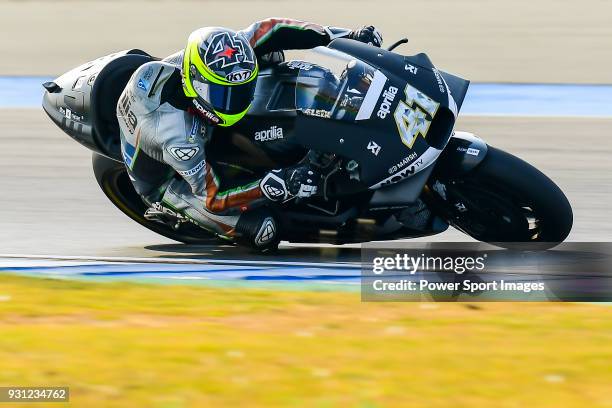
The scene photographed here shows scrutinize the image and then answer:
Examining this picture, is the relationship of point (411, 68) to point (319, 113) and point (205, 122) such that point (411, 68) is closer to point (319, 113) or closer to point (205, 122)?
point (319, 113)

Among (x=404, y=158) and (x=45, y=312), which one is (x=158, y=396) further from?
(x=404, y=158)

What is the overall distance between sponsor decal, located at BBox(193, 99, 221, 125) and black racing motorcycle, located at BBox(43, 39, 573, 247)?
1.05 ft

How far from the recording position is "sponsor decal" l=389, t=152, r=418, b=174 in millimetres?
6598

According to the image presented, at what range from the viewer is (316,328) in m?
5.84

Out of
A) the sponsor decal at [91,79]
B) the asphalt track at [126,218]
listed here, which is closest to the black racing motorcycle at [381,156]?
the asphalt track at [126,218]

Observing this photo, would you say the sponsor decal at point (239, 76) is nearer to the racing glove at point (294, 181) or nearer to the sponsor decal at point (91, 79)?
the racing glove at point (294, 181)

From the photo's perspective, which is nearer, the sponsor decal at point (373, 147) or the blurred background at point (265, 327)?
the blurred background at point (265, 327)

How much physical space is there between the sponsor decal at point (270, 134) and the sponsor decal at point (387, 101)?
A: 0.67m

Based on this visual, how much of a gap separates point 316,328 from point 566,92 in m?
8.84

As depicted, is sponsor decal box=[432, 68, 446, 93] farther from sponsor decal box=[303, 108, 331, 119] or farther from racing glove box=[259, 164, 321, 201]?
racing glove box=[259, 164, 321, 201]

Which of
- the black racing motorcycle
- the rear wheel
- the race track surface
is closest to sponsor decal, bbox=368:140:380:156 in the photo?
the black racing motorcycle

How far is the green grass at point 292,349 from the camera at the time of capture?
4812 mm

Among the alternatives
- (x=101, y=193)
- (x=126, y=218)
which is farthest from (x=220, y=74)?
(x=101, y=193)

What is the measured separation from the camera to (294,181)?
270 inches
